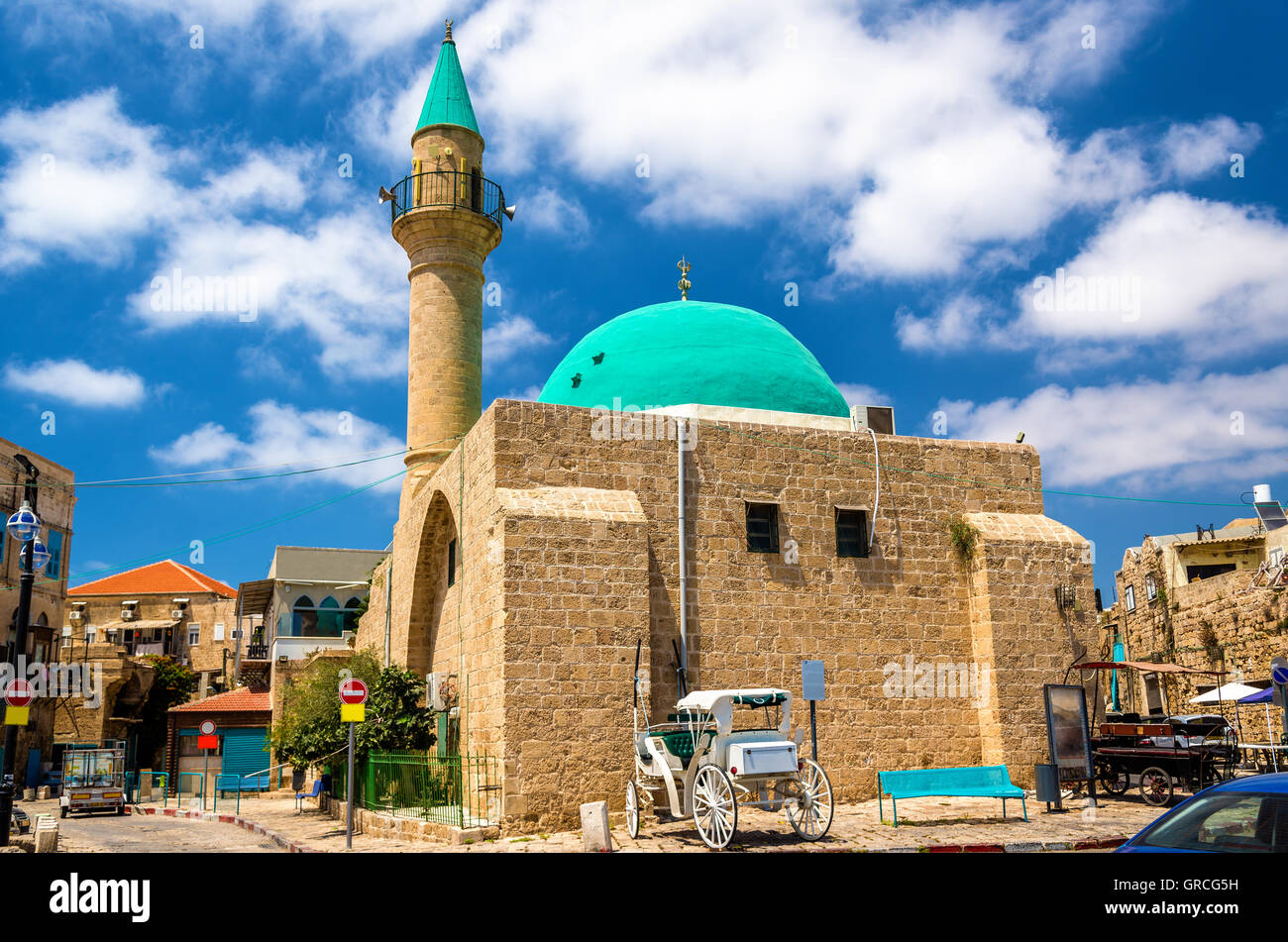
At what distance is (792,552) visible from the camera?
1318 cm

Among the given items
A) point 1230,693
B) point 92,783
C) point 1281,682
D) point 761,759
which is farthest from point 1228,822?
point 92,783

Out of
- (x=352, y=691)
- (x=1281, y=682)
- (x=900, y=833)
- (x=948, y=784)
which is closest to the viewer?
(x=900, y=833)

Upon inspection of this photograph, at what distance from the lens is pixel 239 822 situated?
57.2ft

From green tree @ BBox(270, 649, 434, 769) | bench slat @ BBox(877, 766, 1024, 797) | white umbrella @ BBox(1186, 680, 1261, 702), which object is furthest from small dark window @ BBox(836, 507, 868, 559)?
white umbrella @ BBox(1186, 680, 1261, 702)

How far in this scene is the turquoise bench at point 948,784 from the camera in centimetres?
1068

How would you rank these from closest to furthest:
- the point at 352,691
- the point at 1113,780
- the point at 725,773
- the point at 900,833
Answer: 1. the point at 725,773
2. the point at 900,833
3. the point at 352,691
4. the point at 1113,780

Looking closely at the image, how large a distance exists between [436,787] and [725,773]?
4.52m

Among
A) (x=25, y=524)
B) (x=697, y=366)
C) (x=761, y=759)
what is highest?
(x=697, y=366)

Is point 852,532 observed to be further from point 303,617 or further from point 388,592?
point 303,617

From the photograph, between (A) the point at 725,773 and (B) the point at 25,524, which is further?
(B) the point at 25,524

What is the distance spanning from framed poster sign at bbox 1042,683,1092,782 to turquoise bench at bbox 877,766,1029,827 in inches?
59.7

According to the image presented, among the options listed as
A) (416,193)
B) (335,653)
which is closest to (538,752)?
(416,193)

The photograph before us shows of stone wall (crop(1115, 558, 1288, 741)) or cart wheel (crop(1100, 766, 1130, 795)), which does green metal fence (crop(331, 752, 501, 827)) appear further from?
stone wall (crop(1115, 558, 1288, 741))

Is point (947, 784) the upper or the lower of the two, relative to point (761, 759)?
lower
